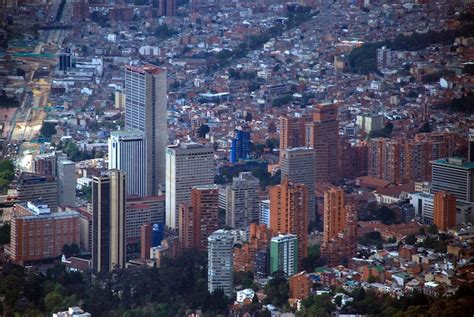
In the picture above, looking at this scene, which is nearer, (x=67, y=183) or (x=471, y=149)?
(x=67, y=183)

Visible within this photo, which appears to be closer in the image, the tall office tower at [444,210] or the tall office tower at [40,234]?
the tall office tower at [40,234]

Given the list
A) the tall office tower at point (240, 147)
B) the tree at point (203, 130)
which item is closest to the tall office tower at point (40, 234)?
the tall office tower at point (240, 147)

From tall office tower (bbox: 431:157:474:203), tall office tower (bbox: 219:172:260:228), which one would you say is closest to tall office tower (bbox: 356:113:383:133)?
tall office tower (bbox: 431:157:474:203)

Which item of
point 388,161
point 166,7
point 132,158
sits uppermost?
point 166,7

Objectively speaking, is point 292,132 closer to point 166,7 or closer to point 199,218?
point 199,218

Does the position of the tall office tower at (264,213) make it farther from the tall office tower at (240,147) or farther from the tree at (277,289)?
the tall office tower at (240,147)

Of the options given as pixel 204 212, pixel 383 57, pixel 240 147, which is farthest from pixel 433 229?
pixel 383 57
